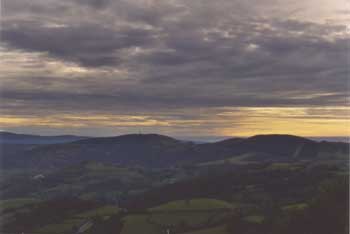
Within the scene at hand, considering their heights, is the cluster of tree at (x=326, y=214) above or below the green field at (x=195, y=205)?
above

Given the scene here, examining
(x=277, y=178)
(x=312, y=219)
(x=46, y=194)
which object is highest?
(x=312, y=219)

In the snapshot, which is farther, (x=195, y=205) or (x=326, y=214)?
(x=195, y=205)

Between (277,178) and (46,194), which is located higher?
(277,178)

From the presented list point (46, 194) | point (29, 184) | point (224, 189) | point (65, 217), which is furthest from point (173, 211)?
point (29, 184)

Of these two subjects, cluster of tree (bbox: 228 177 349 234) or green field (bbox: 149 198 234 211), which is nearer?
cluster of tree (bbox: 228 177 349 234)

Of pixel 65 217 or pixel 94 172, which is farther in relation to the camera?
pixel 94 172

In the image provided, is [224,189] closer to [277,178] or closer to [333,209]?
[277,178]

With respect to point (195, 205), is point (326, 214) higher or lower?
higher

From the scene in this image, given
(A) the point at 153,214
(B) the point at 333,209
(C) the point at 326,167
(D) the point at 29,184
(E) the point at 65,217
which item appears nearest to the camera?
(B) the point at 333,209

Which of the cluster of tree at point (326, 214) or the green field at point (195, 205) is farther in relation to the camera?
the green field at point (195, 205)

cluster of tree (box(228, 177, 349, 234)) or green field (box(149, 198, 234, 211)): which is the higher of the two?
cluster of tree (box(228, 177, 349, 234))

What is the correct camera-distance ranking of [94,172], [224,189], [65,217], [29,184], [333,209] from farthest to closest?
[94,172] → [29,184] → [224,189] → [65,217] → [333,209]
